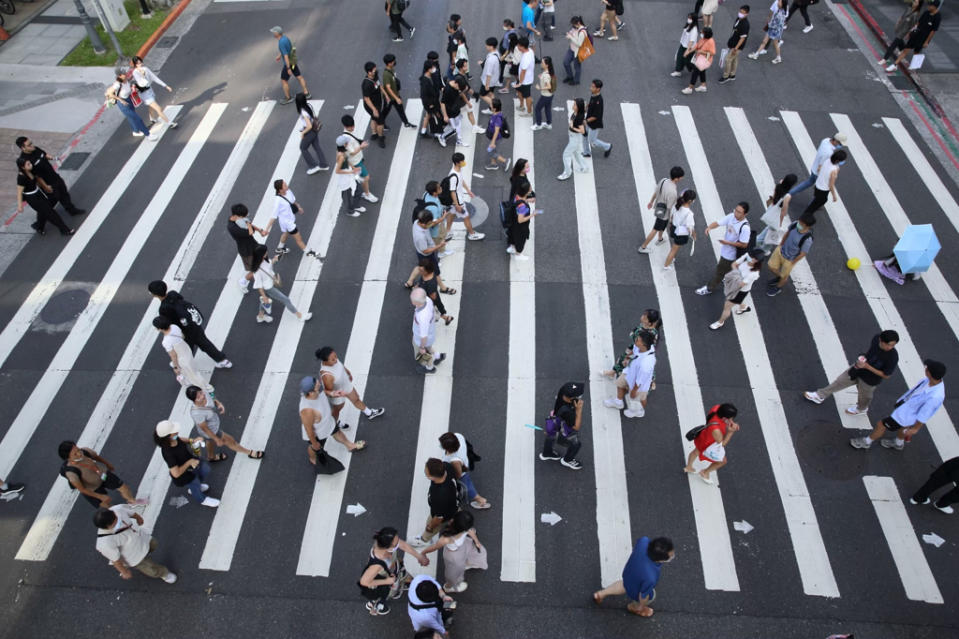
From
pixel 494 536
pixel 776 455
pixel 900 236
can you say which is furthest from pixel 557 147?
pixel 494 536

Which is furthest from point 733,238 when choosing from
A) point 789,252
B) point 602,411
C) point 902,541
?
point 902,541

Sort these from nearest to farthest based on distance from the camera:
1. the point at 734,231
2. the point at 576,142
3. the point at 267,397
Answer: the point at 267,397 → the point at 734,231 → the point at 576,142

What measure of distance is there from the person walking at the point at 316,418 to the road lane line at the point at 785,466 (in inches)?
247

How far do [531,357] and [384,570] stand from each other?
4455mm

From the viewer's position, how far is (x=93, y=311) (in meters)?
10.9

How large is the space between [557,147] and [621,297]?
5025 mm

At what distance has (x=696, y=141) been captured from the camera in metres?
14.0

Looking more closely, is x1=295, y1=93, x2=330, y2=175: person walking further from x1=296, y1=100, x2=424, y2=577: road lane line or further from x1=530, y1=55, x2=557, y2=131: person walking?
x1=530, y1=55, x2=557, y2=131: person walking

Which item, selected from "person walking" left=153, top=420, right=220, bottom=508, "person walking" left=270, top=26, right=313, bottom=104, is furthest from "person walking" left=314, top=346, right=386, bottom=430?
"person walking" left=270, top=26, right=313, bottom=104

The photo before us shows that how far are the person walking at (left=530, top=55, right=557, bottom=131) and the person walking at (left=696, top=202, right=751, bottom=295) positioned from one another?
17.7 ft

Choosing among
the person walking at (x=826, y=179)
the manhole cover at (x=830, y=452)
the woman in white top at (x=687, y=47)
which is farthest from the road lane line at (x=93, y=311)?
the person walking at (x=826, y=179)

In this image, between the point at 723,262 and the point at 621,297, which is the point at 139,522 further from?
the point at 723,262

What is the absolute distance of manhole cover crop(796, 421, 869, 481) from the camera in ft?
27.7

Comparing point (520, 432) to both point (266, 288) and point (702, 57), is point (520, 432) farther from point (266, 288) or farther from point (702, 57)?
point (702, 57)
